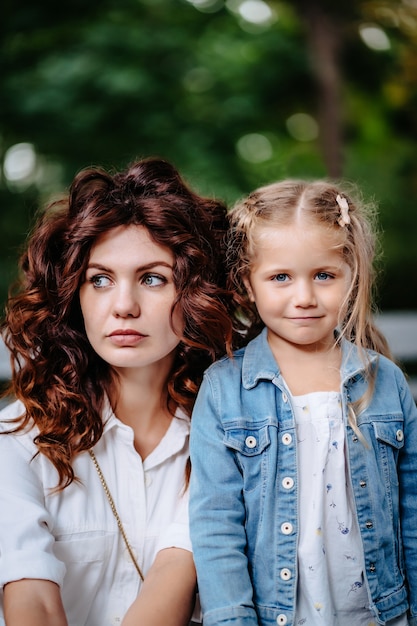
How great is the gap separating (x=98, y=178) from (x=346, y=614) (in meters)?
1.20

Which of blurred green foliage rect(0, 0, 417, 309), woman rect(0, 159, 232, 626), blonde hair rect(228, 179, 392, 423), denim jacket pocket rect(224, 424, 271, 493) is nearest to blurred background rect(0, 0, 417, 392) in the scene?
blurred green foliage rect(0, 0, 417, 309)

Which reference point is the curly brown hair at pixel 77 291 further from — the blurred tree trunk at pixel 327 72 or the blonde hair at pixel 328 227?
the blurred tree trunk at pixel 327 72

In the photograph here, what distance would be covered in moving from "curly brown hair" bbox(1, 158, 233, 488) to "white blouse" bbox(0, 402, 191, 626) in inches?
2.1

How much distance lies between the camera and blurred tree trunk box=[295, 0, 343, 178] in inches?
277

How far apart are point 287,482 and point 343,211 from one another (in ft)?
2.14

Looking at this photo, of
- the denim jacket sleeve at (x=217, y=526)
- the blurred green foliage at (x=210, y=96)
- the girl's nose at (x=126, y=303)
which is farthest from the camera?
the blurred green foliage at (x=210, y=96)

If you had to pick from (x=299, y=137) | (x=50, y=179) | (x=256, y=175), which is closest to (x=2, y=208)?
(x=50, y=179)

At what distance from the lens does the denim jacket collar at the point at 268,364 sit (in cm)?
168

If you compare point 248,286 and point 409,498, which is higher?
point 248,286

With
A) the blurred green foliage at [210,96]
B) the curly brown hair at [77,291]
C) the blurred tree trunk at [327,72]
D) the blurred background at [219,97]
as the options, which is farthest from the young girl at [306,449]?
the blurred tree trunk at [327,72]

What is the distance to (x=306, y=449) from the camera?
163 cm

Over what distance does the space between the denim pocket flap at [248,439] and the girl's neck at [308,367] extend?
5.5 inches

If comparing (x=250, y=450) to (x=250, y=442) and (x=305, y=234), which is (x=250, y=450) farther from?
(x=305, y=234)

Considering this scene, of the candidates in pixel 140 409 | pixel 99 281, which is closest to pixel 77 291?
pixel 99 281
